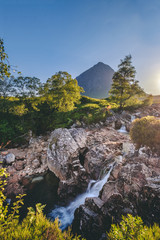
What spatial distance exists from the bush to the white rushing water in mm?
3194

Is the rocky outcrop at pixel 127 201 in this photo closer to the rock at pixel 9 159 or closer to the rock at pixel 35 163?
the rock at pixel 35 163

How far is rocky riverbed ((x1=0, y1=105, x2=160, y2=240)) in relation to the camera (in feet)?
16.4

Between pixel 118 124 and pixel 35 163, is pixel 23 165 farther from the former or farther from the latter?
pixel 118 124

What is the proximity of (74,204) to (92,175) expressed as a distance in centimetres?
249

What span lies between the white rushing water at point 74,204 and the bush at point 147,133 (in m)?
3.19

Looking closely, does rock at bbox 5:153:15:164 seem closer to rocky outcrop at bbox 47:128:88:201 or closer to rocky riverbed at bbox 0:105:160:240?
rocky riverbed at bbox 0:105:160:240

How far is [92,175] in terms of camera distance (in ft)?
28.5

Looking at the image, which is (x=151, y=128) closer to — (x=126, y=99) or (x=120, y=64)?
(x=126, y=99)

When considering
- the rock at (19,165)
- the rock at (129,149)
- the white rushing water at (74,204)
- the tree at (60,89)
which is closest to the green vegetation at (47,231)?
the white rushing water at (74,204)

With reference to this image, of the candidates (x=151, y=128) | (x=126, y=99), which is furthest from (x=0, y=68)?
(x=126, y=99)

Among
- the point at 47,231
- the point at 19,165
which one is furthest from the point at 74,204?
the point at 19,165

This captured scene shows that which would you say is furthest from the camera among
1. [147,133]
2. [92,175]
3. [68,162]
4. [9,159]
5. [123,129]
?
[123,129]

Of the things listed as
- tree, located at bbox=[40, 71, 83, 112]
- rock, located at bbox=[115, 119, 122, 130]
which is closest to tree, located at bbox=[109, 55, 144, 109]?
rock, located at bbox=[115, 119, 122, 130]

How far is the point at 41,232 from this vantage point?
9.84ft
